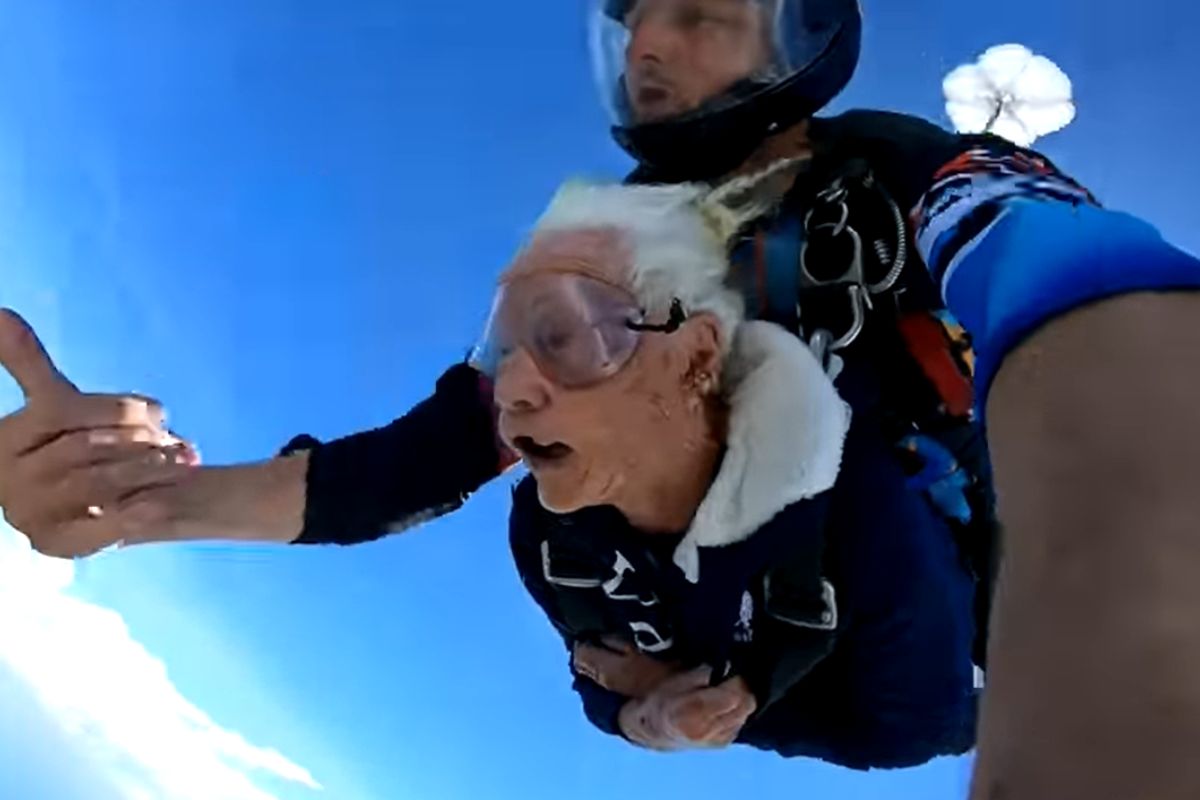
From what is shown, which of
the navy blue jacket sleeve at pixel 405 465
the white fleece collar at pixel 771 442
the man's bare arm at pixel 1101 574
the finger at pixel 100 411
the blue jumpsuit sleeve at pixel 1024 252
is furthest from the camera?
the navy blue jacket sleeve at pixel 405 465

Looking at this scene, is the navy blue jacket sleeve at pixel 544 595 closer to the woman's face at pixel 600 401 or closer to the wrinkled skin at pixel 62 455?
the woman's face at pixel 600 401

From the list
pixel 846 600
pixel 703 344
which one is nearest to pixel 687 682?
pixel 846 600

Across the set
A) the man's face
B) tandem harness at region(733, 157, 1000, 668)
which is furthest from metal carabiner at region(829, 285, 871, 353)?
the man's face

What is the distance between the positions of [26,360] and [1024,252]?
2.44ft

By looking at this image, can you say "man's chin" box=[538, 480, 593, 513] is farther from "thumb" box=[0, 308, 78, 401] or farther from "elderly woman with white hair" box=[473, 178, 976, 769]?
"thumb" box=[0, 308, 78, 401]

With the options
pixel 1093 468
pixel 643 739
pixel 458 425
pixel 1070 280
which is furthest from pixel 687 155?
pixel 1093 468

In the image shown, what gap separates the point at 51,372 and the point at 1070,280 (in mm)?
752

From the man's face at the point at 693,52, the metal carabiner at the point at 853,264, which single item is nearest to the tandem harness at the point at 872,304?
the metal carabiner at the point at 853,264

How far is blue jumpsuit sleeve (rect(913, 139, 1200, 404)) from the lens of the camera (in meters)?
0.48

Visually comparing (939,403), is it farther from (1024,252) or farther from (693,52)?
(1024,252)

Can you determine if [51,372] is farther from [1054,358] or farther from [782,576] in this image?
[1054,358]

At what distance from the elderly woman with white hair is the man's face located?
99 mm

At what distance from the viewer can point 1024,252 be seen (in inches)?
21.6

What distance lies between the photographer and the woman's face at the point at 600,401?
0.92 m
